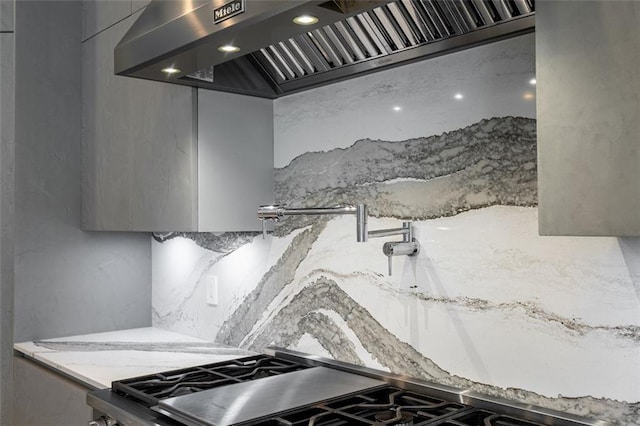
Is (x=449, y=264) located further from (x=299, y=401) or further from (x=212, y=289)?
(x=212, y=289)

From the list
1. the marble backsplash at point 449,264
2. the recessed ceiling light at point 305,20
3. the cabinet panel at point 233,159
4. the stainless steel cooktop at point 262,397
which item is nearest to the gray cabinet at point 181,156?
the cabinet panel at point 233,159

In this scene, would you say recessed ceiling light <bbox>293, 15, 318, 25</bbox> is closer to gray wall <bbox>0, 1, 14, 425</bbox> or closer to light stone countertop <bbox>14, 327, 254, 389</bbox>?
light stone countertop <bbox>14, 327, 254, 389</bbox>

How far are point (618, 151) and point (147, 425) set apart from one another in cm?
127

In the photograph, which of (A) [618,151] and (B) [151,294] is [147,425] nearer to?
(A) [618,151]

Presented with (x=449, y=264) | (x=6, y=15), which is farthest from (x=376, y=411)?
(x=6, y=15)

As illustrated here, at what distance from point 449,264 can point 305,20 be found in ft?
2.54

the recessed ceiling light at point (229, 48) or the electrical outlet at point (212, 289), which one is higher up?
the recessed ceiling light at point (229, 48)

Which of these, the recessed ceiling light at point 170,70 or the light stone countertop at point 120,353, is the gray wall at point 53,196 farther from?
the recessed ceiling light at point 170,70

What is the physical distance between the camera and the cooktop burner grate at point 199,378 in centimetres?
180

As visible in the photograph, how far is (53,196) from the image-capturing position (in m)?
2.76

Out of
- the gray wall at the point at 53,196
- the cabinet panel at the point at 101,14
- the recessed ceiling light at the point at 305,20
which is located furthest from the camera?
the gray wall at the point at 53,196

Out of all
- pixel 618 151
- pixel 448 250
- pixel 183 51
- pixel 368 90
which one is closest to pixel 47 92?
pixel 183 51

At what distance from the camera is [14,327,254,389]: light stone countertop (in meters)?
2.14

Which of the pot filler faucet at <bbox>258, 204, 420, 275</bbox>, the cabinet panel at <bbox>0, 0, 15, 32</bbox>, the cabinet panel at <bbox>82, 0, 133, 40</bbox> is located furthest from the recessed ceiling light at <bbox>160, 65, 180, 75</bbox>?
the cabinet panel at <bbox>0, 0, 15, 32</bbox>
